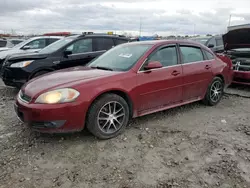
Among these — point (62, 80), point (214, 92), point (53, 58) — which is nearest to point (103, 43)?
point (53, 58)

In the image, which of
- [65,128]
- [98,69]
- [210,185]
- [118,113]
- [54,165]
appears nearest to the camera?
[210,185]

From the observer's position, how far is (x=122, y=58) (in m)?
4.61

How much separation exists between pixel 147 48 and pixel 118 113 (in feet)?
4.45

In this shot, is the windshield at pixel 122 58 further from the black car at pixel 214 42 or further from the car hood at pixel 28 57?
the black car at pixel 214 42

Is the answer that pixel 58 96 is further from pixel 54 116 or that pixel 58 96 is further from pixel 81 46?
pixel 81 46

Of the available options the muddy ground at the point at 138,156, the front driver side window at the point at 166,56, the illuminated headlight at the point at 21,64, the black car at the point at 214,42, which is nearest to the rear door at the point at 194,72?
the front driver side window at the point at 166,56

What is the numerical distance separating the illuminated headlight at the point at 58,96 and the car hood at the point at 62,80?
0.31 feet

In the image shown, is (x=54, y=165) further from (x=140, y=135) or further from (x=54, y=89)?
(x=140, y=135)

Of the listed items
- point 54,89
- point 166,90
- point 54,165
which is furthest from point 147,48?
point 54,165

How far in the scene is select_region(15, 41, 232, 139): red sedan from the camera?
3.55m

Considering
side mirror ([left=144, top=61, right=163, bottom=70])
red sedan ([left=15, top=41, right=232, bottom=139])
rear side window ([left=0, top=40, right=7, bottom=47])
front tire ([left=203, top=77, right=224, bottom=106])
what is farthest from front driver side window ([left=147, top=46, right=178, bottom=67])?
rear side window ([left=0, top=40, right=7, bottom=47])

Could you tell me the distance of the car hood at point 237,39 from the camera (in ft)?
23.3

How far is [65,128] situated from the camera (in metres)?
3.58

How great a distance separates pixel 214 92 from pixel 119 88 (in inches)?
108
